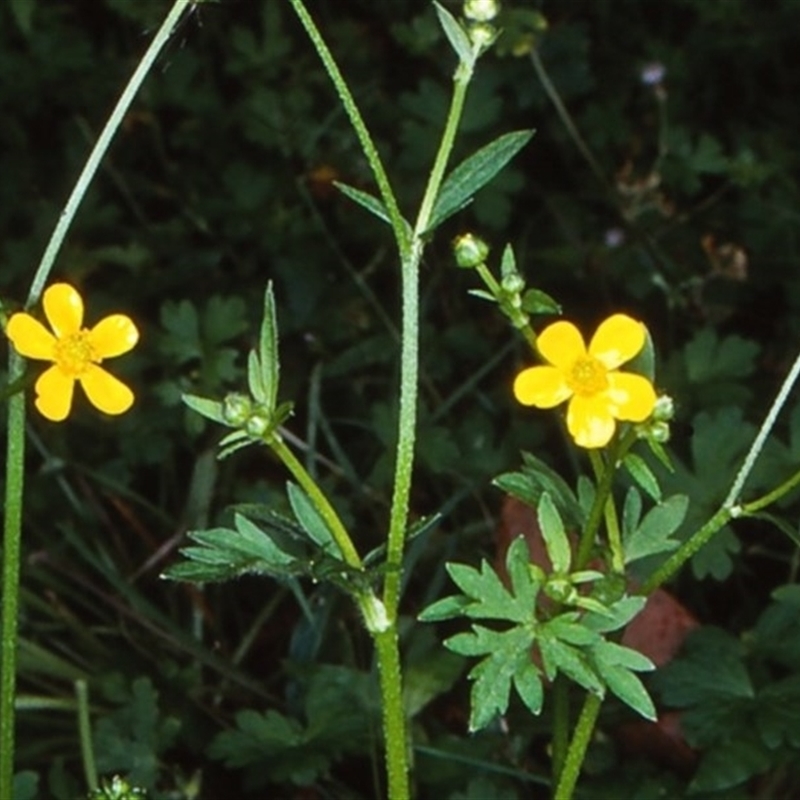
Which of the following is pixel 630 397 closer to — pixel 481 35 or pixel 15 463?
pixel 481 35

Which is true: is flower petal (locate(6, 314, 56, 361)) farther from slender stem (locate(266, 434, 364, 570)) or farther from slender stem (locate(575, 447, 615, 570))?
slender stem (locate(575, 447, 615, 570))

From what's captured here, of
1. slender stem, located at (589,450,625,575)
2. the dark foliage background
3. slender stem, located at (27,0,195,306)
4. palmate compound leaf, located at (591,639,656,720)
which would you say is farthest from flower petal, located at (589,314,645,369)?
the dark foliage background

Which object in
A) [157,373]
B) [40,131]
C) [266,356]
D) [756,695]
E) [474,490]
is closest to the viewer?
[266,356]

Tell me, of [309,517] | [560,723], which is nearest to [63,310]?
[309,517]

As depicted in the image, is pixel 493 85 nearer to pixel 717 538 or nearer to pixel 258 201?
pixel 258 201

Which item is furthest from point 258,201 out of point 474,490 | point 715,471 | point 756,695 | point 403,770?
point 403,770

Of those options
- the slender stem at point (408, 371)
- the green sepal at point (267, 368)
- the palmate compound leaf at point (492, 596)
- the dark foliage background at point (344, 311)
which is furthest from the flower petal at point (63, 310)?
the dark foliage background at point (344, 311)

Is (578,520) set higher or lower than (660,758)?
higher

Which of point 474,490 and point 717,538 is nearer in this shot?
point 717,538
